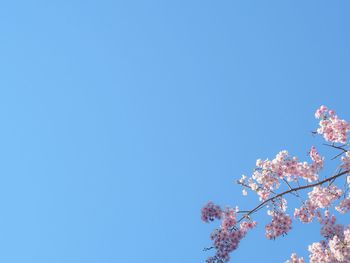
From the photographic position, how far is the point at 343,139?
1522 cm

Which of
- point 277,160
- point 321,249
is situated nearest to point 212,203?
point 277,160

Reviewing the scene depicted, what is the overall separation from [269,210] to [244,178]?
4.23 ft

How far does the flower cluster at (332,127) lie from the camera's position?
601 inches

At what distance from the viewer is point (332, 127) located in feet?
50.7

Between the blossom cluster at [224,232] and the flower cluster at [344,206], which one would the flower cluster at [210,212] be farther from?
the flower cluster at [344,206]

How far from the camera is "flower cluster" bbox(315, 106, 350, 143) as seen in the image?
15.3 m

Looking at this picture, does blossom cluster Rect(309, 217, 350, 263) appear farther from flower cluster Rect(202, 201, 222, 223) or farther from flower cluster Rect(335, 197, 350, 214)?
flower cluster Rect(202, 201, 222, 223)

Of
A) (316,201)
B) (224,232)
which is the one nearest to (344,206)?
(316,201)

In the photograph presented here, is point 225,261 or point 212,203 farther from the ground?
point 212,203

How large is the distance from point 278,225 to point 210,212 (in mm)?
2175

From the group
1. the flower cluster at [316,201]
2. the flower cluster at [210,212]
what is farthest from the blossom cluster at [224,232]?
the flower cluster at [316,201]

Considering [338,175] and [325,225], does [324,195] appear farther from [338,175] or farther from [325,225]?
[338,175]

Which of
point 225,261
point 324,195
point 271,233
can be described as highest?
point 324,195

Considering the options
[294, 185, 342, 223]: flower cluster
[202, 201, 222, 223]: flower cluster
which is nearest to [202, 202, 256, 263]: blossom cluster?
[202, 201, 222, 223]: flower cluster
